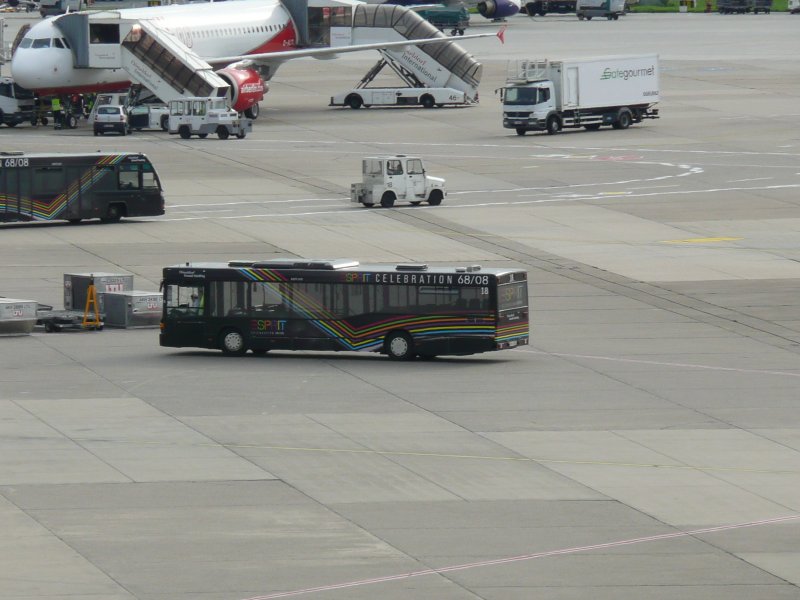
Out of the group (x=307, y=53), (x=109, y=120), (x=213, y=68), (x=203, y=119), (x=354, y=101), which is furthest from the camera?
(x=354, y=101)

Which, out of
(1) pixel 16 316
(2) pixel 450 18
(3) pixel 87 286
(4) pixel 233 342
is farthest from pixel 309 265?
(2) pixel 450 18

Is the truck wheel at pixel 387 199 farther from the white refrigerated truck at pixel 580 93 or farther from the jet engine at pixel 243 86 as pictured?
the jet engine at pixel 243 86

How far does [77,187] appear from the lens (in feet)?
251

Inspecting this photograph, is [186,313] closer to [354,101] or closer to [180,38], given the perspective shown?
[180,38]

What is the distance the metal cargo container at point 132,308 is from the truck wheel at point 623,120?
62156 millimetres

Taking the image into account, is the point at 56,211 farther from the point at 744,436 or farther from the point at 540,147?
the point at 744,436

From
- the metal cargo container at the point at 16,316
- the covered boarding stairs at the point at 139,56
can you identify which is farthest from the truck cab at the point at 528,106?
the metal cargo container at the point at 16,316

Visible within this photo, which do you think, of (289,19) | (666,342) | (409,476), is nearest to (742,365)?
(666,342)

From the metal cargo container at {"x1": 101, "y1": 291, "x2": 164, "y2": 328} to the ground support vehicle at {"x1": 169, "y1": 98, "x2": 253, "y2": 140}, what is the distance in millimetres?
52216

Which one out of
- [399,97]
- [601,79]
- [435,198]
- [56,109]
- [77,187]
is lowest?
[435,198]

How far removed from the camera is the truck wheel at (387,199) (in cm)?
8175

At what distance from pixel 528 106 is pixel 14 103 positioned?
34635mm

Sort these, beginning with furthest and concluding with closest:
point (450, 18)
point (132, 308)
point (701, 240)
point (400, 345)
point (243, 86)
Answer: point (450, 18) < point (243, 86) < point (701, 240) < point (132, 308) < point (400, 345)

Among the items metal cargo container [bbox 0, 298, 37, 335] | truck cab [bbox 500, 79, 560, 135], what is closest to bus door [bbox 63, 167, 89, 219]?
metal cargo container [bbox 0, 298, 37, 335]
